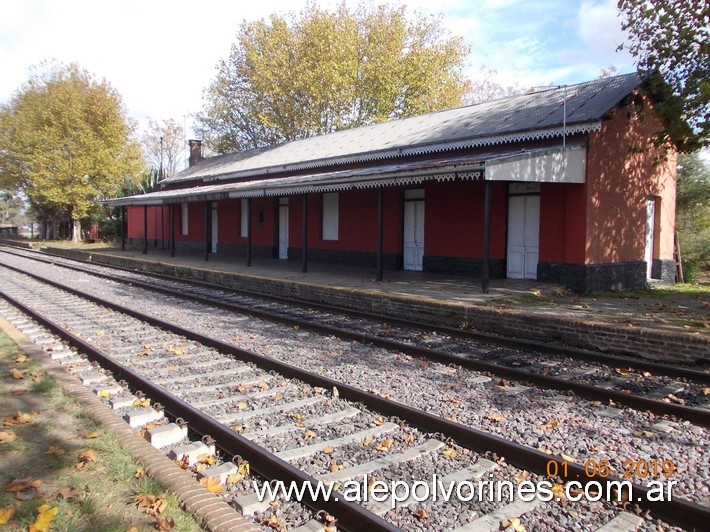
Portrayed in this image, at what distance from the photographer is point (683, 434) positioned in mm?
4570

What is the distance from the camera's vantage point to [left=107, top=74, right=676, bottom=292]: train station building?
12.1m

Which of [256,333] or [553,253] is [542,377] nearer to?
[256,333]

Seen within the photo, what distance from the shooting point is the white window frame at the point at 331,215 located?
1895cm

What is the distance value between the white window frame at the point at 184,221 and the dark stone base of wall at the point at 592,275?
20.2 meters

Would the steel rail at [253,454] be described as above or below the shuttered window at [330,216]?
below

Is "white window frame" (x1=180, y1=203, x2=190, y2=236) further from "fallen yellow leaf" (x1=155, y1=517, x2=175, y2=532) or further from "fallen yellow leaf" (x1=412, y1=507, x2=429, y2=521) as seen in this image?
"fallen yellow leaf" (x1=412, y1=507, x2=429, y2=521)

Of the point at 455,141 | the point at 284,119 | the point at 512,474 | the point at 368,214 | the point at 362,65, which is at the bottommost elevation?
the point at 512,474

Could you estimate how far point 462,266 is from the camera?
48.2 feet

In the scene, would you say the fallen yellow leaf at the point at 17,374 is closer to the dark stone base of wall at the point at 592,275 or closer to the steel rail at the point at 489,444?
the steel rail at the point at 489,444

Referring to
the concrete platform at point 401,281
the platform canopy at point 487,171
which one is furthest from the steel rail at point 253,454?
the platform canopy at point 487,171

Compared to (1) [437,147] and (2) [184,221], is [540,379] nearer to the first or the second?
(1) [437,147]

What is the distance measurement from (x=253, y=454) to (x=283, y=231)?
18.2m

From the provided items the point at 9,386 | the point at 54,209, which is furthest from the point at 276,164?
the point at 54,209

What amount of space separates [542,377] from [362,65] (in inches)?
1237
